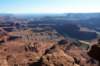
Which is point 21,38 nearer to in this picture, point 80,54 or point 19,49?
point 19,49

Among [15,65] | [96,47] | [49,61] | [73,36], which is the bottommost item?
[73,36]

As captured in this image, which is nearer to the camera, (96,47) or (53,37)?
(96,47)

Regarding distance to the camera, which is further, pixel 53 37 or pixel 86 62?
pixel 53 37

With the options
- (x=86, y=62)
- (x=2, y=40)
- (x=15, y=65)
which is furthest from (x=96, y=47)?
(x=2, y=40)

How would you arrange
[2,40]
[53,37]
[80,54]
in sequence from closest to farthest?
[80,54] < [2,40] < [53,37]

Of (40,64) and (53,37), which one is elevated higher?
(40,64)

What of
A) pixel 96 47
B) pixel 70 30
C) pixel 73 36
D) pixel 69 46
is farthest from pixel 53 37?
pixel 96 47

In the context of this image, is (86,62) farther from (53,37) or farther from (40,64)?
(53,37)

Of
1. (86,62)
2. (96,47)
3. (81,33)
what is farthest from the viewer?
(81,33)

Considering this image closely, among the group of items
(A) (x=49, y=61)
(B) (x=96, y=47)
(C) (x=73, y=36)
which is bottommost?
(C) (x=73, y=36)
